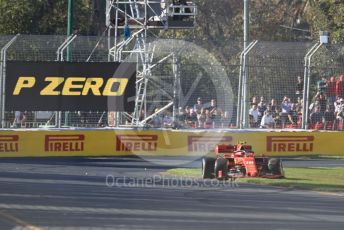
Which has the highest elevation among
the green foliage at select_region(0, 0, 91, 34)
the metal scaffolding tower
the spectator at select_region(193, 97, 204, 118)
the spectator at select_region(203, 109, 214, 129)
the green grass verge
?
the green foliage at select_region(0, 0, 91, 34)

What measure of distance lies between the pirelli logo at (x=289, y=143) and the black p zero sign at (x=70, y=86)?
4479 millimetres

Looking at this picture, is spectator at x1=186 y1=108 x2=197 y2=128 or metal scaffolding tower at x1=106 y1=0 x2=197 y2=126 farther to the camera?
metal scaffolding tower at x1=106 y1=0 x2=197 y2=126

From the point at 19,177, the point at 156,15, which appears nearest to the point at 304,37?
the point at 156,15

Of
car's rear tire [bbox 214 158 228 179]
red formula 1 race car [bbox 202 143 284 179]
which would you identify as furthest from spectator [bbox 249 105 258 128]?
car's rear tire [bbox 214 158 228 179]

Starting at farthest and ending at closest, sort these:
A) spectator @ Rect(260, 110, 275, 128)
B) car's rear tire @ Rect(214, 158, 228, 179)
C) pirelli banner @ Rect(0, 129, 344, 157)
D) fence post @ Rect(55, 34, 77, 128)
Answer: spectator @ Rect(260, 110, 275, 128), fence post @ Rect(55, 34, 77, 128), pirelli banner @ Rect(0, 129, 344, 157), car's rear tire @ Rect(214, 158, 228, 179)

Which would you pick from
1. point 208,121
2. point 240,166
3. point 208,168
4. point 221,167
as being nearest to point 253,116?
point 208,121

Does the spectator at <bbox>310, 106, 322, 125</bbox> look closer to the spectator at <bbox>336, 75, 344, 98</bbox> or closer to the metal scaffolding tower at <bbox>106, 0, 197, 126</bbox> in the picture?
the spectator at <bbox>336, 75, 344, 98</bbox>

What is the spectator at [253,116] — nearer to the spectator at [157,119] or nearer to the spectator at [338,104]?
the spectator at [338,104]

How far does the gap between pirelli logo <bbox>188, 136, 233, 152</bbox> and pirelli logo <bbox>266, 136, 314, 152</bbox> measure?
1.39 metres

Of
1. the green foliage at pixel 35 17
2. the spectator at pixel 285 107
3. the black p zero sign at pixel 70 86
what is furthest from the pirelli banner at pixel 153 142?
the green foliage at pixel 35 17

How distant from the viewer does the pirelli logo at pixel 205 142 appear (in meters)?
25.9

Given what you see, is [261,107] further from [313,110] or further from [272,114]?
[313,110]

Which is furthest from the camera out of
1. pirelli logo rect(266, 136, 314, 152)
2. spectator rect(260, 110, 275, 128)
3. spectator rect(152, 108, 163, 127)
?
pirelli logo rect(266, 136, 314, 152)

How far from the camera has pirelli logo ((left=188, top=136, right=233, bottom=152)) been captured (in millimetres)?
25875
